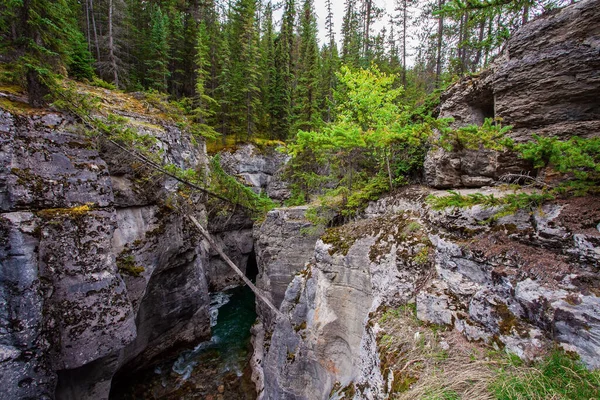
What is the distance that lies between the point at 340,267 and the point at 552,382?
4.46 m

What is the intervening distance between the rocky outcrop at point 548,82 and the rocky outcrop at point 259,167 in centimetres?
1915

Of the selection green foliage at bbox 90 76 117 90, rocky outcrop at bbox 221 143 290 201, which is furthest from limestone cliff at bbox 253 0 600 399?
green foliage at bbox 90 76 117 90

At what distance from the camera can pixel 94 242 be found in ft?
25.1

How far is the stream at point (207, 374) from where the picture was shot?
10.8 meters

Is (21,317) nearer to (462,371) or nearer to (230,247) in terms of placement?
(462,371)

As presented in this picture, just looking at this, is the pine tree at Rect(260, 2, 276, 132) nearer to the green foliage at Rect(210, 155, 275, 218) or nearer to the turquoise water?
the green foliage at Rect(210, 155, 275, 218)

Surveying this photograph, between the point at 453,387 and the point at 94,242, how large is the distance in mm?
9335

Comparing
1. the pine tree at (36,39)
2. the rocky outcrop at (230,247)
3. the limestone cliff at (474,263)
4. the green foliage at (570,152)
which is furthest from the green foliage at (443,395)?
the rocky outcrop at (230,247)

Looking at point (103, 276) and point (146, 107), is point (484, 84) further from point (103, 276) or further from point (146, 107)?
point (146, 107)

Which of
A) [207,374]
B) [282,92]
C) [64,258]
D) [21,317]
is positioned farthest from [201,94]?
[207,374]

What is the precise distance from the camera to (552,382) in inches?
102

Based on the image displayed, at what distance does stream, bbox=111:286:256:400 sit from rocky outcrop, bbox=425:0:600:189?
40.4 feet

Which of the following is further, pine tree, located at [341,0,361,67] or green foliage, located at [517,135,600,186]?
pine tree, located at [341,0,361,67]

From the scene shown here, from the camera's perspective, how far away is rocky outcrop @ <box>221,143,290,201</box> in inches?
939
